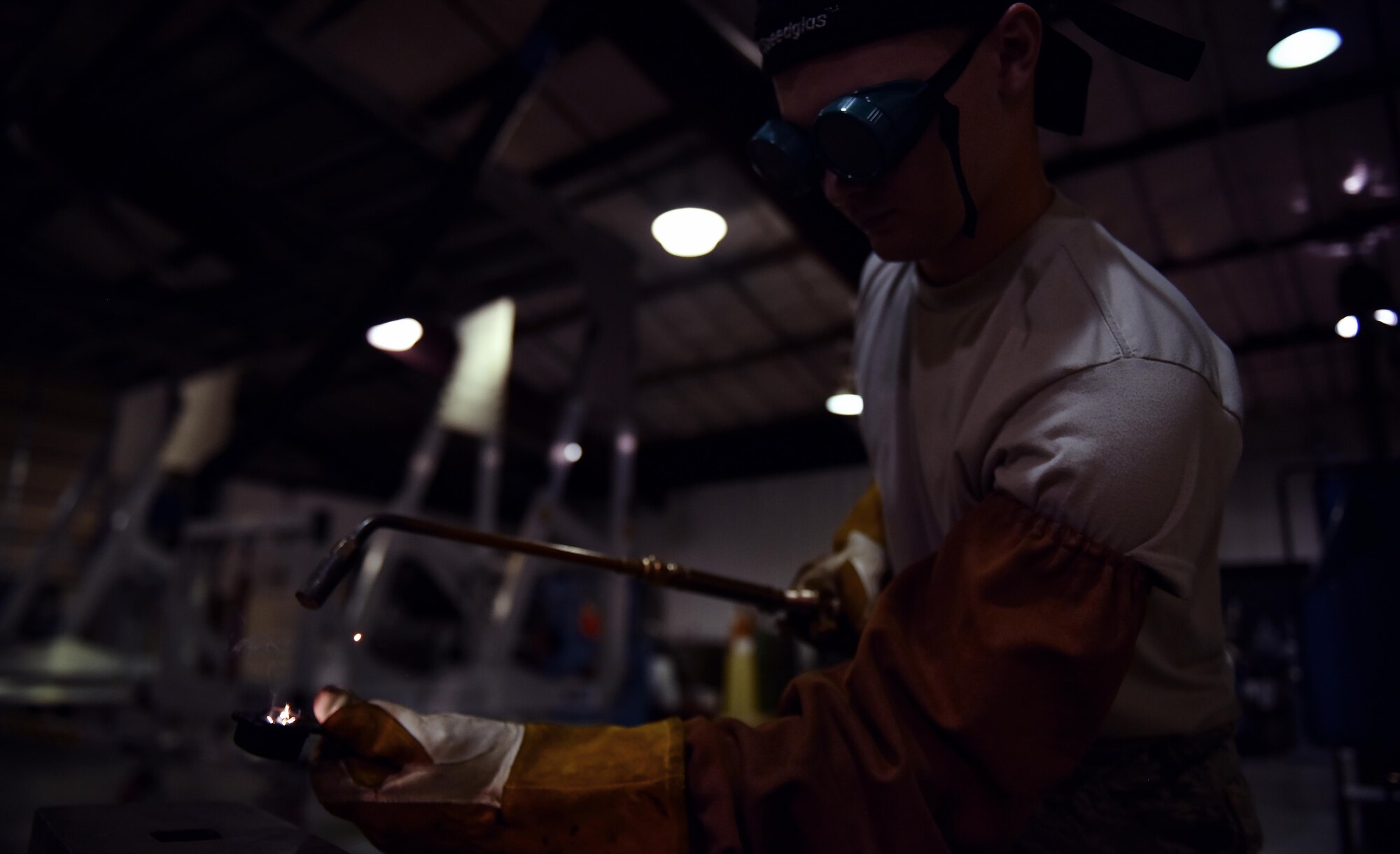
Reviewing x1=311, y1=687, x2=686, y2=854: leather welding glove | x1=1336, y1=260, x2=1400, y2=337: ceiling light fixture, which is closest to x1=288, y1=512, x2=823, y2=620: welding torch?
x1=311, y1=687, x2=686, y2=854: leather welding glove

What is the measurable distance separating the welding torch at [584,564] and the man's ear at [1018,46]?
492mm

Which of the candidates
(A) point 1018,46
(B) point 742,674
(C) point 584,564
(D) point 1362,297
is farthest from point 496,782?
(B) point 742,674

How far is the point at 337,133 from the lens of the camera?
2.77 metres

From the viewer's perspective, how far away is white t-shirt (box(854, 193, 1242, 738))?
48cm

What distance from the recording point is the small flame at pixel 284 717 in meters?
0.51

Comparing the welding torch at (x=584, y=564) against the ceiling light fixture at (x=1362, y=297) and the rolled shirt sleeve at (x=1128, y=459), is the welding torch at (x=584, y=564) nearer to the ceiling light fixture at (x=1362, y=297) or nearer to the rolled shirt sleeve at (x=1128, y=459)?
the rolled shirt sleeve at (x=1128, y=459)

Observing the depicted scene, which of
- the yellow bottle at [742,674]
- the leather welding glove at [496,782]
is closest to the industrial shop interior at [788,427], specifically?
the leather welding glove at [496,782]

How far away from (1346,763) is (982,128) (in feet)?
8.06

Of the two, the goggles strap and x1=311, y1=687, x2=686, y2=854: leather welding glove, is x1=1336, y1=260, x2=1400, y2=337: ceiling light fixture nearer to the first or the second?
the goggles strap

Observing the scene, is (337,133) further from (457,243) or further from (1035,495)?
(1035,495)

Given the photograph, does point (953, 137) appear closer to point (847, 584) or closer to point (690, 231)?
point (847, 584)

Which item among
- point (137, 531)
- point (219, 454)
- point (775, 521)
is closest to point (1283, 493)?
point (775, 521)

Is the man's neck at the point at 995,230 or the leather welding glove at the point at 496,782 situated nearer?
the leather welding glove at the point at 496,782

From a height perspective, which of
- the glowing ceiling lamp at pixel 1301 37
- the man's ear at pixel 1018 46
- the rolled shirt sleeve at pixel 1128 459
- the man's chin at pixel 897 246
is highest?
the glowing ceiling lamp at pixel 1301 37
